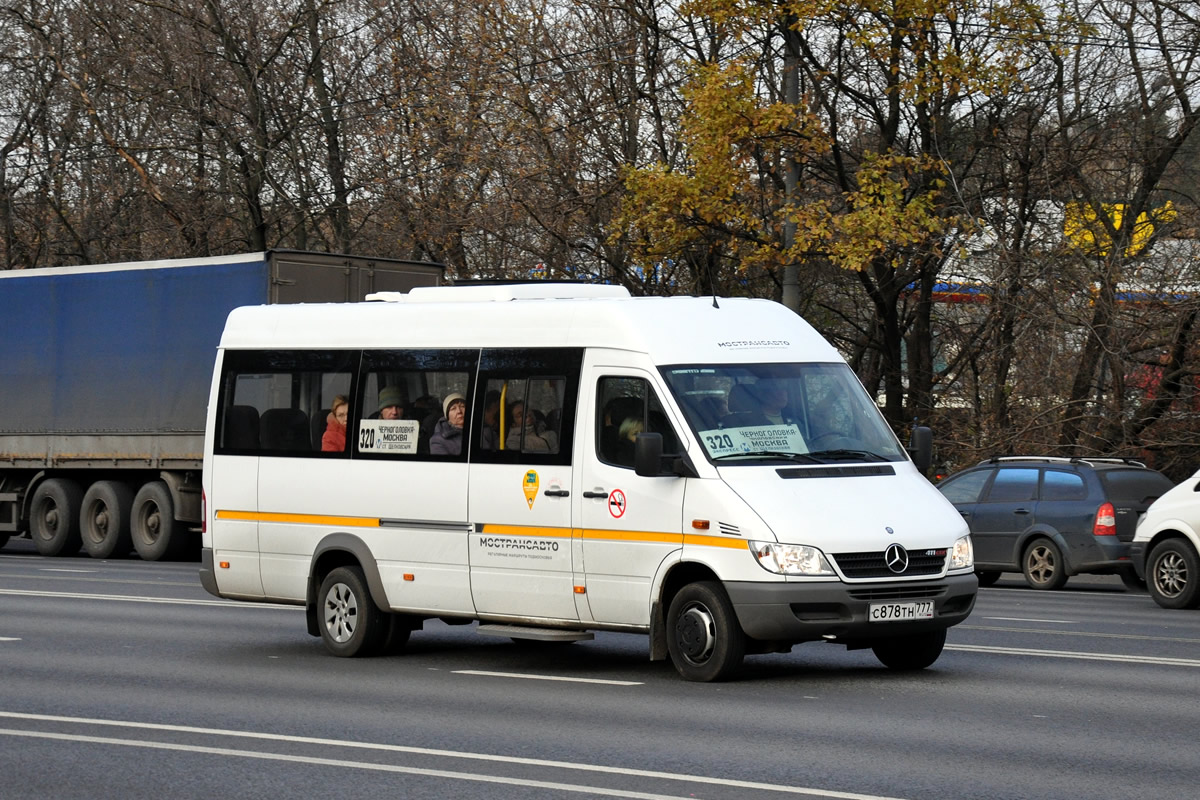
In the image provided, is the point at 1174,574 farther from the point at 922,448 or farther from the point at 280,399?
the point at 280,399

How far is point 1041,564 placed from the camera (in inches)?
821

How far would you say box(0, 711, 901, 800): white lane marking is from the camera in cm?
746

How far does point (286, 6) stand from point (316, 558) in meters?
25.4

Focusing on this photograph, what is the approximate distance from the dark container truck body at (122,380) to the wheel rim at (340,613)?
10.5 metres

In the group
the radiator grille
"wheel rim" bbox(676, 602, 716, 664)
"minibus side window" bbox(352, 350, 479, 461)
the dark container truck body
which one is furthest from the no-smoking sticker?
the dark container truck body

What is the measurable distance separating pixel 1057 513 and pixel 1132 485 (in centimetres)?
87

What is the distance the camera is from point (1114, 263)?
25750 millimetres

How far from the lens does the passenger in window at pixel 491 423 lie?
39.4 feet

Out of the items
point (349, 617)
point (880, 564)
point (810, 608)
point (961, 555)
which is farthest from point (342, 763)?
point (349, 617)

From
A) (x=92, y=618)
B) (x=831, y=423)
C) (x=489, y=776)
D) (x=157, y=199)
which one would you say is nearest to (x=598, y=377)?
(x=831, y=423)

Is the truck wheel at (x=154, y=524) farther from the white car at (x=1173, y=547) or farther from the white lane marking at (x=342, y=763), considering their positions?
the white lane marking at (x=342, y=763)

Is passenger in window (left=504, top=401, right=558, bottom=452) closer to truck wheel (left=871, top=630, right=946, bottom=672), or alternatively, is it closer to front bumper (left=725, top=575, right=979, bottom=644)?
front bumper (left=725, top=575, right=979, bottom=644)

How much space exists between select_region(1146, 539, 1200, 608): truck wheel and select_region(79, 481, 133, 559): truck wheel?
46.0 feet

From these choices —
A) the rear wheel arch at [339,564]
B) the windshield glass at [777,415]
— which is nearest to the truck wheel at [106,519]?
the rear wheel arch at [339,564]
